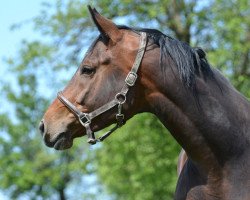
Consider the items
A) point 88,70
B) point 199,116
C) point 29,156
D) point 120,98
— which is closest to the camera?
point 199,116

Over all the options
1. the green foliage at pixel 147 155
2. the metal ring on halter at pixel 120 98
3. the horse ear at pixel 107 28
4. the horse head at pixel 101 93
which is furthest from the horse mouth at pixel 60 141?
the green foliage at pixel 147 155

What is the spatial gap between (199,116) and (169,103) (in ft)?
0.92

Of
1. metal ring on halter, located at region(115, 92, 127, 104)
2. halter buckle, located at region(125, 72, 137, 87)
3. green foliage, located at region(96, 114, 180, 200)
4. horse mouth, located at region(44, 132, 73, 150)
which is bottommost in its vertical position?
green foliage, located at region(96, 114, 180, 200)

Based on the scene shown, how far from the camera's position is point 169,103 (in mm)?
5395

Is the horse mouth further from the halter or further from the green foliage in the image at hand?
the green foliage

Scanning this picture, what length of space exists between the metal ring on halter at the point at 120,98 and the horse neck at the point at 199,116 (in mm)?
209

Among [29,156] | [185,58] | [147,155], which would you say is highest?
[185,58]

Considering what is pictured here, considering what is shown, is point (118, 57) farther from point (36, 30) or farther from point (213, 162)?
point (36, 30)

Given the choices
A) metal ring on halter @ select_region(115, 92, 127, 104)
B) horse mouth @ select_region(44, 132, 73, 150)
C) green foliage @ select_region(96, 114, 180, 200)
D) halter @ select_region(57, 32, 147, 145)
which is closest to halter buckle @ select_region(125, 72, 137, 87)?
halter @ select_region(57, 32, 147, 145)

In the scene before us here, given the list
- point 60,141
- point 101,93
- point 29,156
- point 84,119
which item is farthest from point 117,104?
point 29,156

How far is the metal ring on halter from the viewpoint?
543 cm

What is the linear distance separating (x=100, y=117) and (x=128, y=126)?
1597cm

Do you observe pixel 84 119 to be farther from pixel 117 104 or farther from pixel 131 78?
Answer: pixel 131 78

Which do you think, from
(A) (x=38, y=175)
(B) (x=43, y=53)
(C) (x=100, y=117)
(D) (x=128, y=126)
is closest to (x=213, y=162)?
(C) (x=100, y=117)
